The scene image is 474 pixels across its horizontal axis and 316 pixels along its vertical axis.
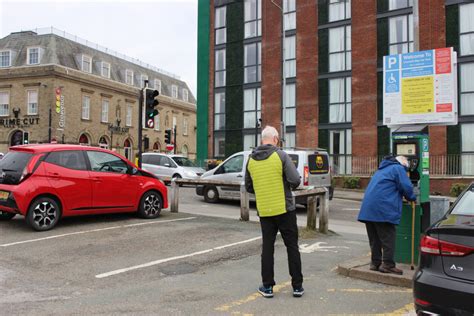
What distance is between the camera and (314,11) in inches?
1129

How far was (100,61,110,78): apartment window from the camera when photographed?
145ft

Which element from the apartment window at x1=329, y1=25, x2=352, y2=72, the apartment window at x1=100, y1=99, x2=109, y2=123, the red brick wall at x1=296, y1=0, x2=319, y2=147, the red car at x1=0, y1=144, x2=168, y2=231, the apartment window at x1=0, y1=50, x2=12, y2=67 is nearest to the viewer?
the red car at x1=0, y1=144, x2=168, y2=231

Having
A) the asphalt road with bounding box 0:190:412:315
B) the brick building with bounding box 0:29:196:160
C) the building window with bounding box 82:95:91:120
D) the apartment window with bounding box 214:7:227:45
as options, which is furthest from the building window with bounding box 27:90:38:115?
the asphalt road with bounding box 0:190:412:315

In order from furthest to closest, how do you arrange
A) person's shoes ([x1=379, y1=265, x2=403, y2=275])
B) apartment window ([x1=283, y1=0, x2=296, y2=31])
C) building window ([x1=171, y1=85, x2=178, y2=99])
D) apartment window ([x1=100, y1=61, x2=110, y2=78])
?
building window ([x1=171, y1=85, x2=178, y2=99]) → apartment window ([x1=100, y1=61, x2=110, y2=78]) → apartment window ([x1=283, y1=0, x2=296, y2=31]) → person's shoes ([x1=379, y1=265, x2=403, y2=275])

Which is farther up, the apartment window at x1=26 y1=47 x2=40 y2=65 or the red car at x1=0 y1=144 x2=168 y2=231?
the apartment window at x1=26 y1=47 x2=40 y2=65

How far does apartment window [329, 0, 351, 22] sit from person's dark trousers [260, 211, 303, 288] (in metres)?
25.0

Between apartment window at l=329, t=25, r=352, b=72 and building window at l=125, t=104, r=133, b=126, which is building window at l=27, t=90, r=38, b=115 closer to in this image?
building window at l=125, t=104, r=133, b=126

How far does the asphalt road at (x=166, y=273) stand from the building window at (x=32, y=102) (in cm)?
3222

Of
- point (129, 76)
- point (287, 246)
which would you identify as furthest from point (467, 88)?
point (129, 76)

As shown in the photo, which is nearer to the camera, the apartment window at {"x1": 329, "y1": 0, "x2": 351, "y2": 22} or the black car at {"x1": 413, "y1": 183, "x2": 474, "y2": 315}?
the black car at {"x1": 413, "y1": 183, "x2": 474, "y2": 315}

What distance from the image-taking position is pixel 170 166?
21547mm

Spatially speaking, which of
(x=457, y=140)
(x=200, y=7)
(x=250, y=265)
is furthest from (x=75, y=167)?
(x=200, y=7)

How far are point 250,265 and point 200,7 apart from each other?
3079 centimetres

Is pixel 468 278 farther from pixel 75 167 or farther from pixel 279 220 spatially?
pixel 75 167
